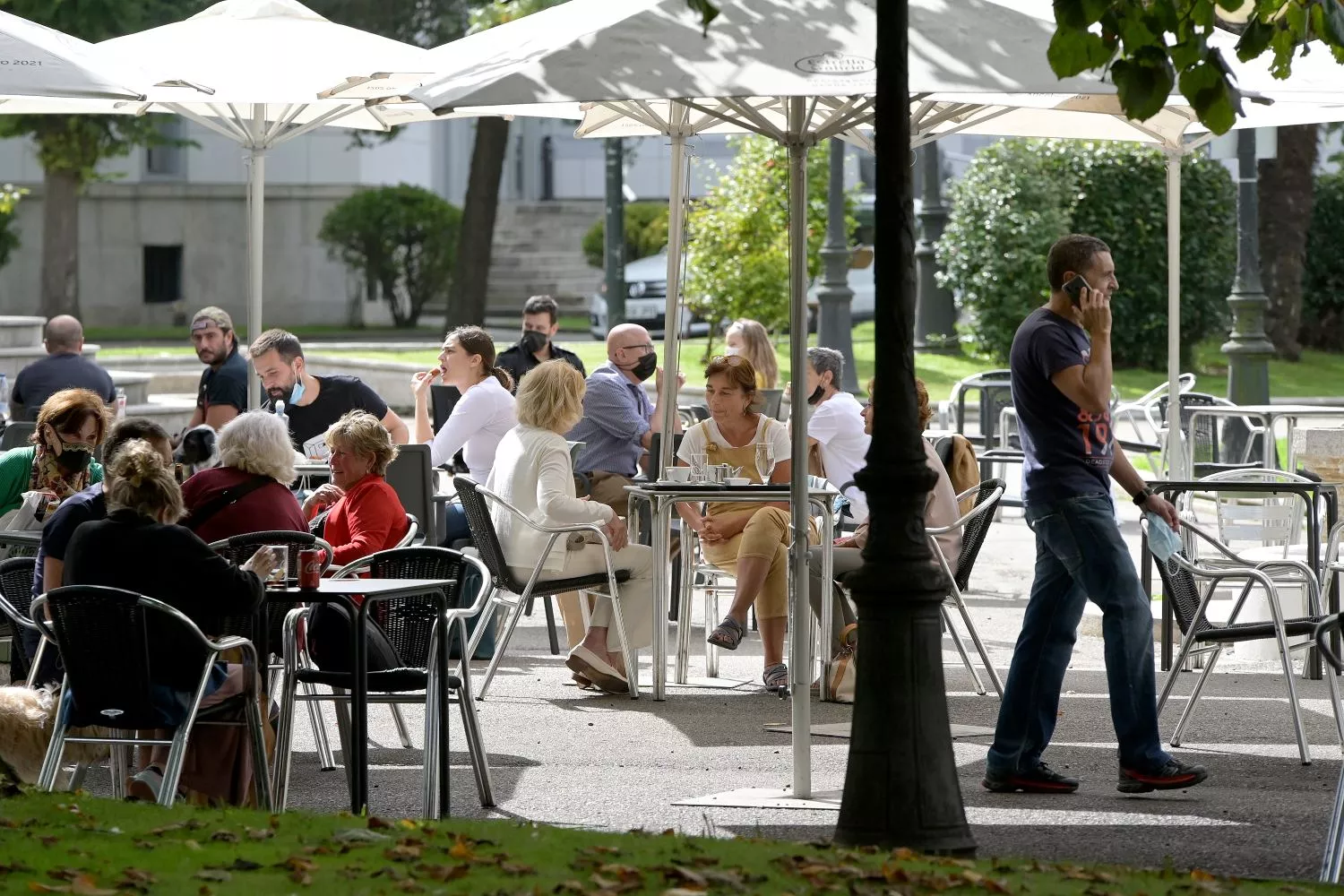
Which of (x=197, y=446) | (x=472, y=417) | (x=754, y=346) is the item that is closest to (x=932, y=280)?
(x=754, y=346)

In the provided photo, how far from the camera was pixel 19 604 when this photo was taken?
743cm

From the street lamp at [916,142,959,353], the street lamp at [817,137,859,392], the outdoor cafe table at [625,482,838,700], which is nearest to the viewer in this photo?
the outdoor cafe table at [625,482,838,700]

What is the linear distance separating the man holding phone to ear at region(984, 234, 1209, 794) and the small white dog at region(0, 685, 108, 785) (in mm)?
3142

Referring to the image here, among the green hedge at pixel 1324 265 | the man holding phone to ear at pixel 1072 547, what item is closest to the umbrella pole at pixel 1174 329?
the man holding phone to ear at pixel 1072 547

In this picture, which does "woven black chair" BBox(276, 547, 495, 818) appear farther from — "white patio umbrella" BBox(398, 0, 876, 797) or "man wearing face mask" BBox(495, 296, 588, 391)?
"man wearing face mask" BBox(495, 296, 588, 391)

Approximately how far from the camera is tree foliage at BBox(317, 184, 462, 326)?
4059 centimetres

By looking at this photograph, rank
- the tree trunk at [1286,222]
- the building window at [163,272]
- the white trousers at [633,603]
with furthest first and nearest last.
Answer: the building window at [163,272] → the tree trunk at [1286,222] → the white trousers at [633,603]

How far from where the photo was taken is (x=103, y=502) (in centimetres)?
661

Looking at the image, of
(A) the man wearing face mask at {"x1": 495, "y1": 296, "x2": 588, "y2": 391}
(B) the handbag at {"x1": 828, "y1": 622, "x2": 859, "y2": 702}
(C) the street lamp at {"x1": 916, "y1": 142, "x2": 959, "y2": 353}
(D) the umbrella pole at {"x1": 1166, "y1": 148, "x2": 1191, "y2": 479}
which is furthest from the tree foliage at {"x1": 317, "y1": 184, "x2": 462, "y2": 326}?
(B) the handbag at {"x1": 828, "y1": 622, "x2": 859, "y2": 702}

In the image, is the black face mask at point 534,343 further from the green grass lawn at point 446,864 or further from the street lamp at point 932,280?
the street lamp at point 932,280

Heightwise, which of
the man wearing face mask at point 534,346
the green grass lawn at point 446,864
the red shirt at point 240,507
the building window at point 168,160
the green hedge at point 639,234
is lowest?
the green grass lawn at point 446,864

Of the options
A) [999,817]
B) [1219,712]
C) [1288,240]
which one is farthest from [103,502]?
[1288,240]

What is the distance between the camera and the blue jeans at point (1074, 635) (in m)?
6.82

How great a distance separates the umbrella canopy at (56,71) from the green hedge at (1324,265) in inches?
1048
